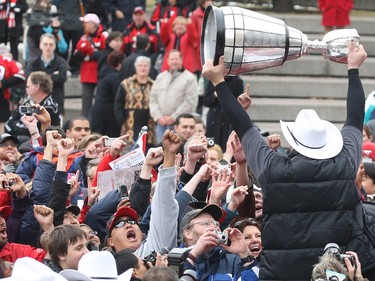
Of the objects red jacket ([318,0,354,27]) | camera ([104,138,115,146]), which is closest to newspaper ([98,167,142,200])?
camera ([104,138,115,146])

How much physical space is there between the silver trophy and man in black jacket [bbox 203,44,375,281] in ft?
1.35

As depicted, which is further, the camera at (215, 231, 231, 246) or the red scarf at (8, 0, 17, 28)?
the red scarf at (8, 0, 17, 28)

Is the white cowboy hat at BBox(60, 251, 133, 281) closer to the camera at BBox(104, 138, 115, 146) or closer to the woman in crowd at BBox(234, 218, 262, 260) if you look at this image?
the woman in crowd at BBox(234, 218, 262, 260)

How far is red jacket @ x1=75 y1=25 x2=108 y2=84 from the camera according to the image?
59.1 feet

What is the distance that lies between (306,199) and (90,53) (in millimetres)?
10959

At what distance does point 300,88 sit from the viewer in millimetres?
19047

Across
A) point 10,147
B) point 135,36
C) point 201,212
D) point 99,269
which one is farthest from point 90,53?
point 99,269

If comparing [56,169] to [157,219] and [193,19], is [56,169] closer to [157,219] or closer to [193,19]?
[157,219]

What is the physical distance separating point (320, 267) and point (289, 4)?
47.3 feet

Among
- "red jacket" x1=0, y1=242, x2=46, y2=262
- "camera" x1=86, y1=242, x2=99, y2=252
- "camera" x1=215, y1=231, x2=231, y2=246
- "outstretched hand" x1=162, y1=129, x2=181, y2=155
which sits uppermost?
"outstretched hand" x1=162, y1=129, x2=181, y2=155

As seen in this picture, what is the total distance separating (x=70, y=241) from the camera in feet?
26.5

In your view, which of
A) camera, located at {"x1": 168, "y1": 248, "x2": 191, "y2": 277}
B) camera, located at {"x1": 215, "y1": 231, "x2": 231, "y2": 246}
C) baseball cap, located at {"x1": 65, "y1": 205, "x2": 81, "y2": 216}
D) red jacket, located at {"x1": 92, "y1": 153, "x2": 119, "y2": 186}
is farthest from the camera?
red jacket, located at {"x1": 92, "y1": 153, "x2": 119, "y2": 186}

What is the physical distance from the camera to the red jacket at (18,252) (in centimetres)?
836

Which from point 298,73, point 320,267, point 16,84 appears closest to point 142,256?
point 320,267
